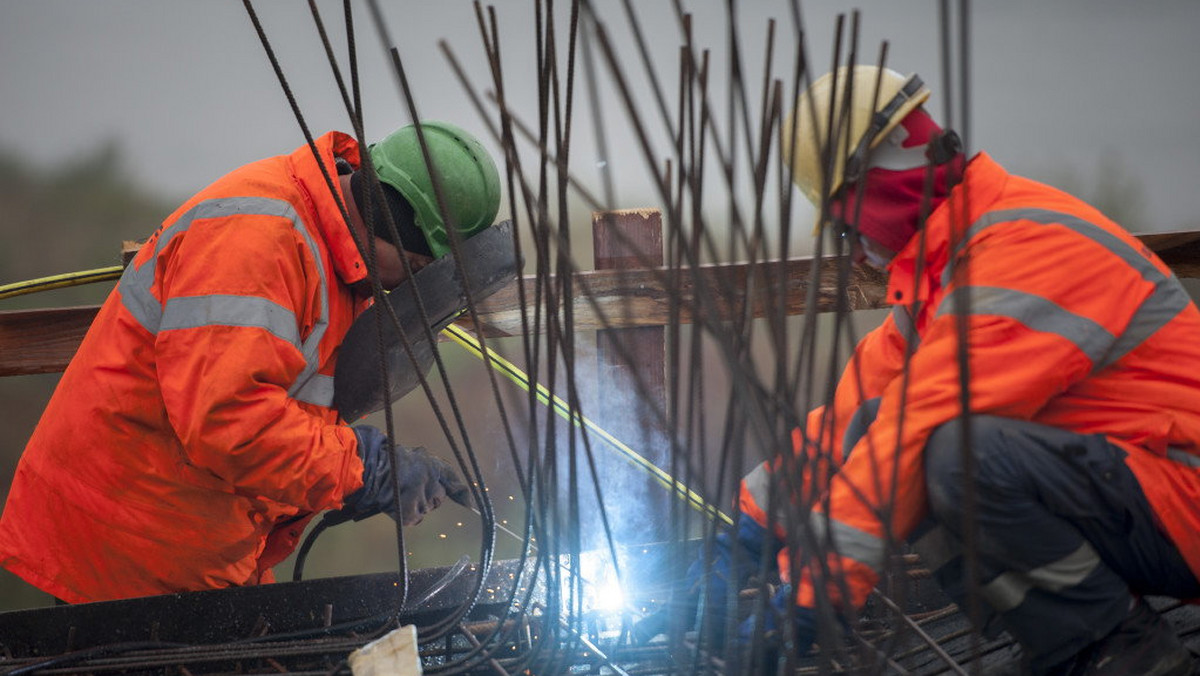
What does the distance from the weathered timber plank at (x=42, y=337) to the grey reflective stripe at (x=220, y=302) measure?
1.03 m

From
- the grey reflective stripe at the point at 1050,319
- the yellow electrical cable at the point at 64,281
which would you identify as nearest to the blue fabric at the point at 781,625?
the grey reflective stripe at the point at 1050,319

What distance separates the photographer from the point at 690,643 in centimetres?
217

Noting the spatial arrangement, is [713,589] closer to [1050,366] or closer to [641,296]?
[1050,366]

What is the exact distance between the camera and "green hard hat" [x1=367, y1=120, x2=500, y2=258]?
2354mm

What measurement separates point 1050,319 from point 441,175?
1273mm

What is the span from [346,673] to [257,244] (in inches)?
33.1

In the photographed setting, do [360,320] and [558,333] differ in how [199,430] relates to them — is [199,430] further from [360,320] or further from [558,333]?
[558,333]

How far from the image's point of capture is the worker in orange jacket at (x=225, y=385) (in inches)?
84.1

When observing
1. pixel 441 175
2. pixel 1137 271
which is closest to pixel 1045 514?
pixel 1137 271

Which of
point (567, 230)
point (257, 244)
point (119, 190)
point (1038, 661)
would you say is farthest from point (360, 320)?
point (119, 190)

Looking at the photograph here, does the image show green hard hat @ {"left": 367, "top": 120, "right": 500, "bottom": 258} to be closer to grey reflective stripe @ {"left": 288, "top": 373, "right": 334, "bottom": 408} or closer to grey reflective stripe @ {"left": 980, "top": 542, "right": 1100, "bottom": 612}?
grey reflective stripe @ {"left": 288, "top": 373, "right": 334, "bottom": 408}

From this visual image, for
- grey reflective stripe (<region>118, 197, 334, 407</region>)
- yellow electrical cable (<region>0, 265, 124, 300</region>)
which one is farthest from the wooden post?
yellow electrical cable (<region>0, 265, 124, 300</region>)

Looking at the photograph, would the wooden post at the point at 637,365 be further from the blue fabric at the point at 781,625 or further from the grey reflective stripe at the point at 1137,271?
the grey reflective stripe at the point at 1137,271

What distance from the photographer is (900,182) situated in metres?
1.98
